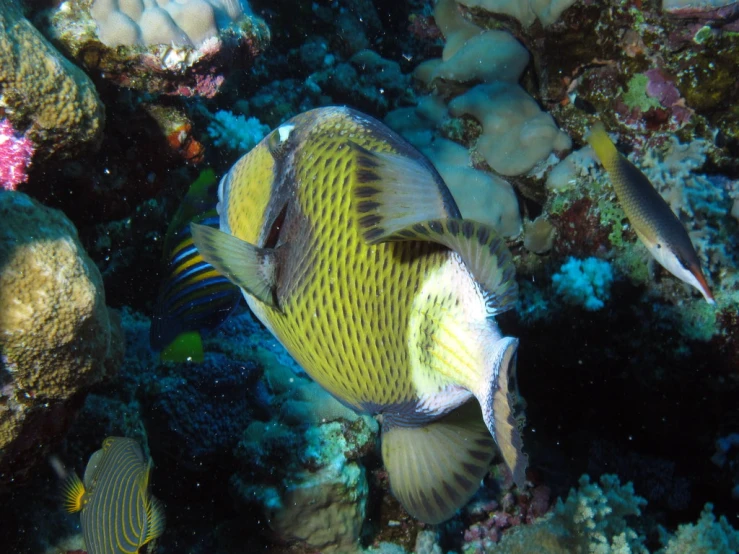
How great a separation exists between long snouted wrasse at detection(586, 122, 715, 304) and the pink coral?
274cm

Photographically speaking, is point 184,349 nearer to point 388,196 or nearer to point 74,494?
point 74,494

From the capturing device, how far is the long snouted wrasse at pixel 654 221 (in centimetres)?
226

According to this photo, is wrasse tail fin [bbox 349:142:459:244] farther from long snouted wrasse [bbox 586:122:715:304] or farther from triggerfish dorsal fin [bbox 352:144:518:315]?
long snouted wrasse [bbox 586:122:715:304]

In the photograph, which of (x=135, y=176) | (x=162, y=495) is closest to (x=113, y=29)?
(x=135, y=176)

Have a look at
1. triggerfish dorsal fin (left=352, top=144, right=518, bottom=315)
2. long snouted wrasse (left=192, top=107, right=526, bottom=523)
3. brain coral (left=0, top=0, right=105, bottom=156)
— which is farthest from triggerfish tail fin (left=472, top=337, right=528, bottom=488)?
brain coral (left=0, top=0, right=105, bottom=156)

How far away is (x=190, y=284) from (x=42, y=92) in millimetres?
1101

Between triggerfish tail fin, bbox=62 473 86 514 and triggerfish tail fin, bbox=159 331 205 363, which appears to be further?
triggerfish tail fin, bbox=159 331 205 363

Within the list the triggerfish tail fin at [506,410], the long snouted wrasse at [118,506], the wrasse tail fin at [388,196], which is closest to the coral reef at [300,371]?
the long snouted wrasse at [118,506]

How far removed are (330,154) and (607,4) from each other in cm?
402

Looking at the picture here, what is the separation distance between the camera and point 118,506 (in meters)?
2.07

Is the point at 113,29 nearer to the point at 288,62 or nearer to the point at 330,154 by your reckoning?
the point at 330,154

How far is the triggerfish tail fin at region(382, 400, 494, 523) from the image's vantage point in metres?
1.56

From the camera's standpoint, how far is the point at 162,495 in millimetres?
3158

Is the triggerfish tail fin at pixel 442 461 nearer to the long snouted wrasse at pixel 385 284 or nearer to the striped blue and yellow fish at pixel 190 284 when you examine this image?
the long snouted wrasse at pixel 385 284
